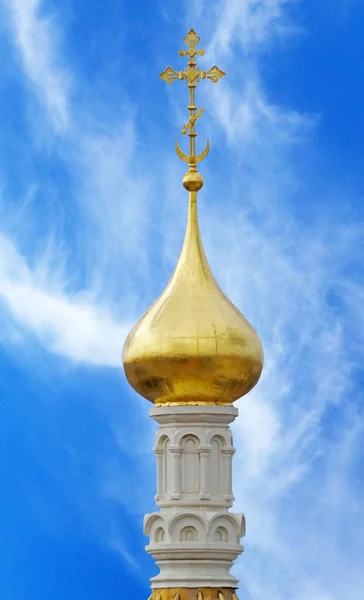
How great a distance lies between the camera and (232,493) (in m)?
40.8

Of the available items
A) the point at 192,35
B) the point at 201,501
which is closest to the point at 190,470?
the point at 201,501

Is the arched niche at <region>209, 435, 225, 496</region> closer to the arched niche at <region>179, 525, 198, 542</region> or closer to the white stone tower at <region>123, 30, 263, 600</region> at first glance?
the white stone tower at <region>123, 30, 263, 600</region>

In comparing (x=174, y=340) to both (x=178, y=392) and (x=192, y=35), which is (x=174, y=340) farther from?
(x=192, y=35)

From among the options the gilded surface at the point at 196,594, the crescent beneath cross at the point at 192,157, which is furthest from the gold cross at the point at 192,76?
the gilded surface at the point at 196,594

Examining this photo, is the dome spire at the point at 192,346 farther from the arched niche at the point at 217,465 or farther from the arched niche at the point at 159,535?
the arched niche at the point at 159,535

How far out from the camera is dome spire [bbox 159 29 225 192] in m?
41.6

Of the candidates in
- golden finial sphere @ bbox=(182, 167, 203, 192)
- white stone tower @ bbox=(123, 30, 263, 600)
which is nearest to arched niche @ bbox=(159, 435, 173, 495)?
white stone tower @ bbox=(123, 30, 263, 600)

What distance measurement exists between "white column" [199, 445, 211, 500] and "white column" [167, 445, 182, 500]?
0.31 metres

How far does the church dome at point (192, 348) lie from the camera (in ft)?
133

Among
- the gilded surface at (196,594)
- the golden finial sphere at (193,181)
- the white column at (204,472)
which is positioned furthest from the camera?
the golden finial sphere at (193,181)

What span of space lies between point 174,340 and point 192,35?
182 inches

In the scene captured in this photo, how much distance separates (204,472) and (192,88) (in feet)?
18.6

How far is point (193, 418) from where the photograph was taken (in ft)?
133

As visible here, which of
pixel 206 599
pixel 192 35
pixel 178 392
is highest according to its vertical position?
pixel 192 35
